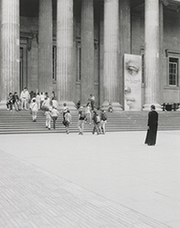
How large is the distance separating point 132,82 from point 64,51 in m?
5.55

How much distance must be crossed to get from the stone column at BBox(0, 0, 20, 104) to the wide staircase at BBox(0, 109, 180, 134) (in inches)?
74.9

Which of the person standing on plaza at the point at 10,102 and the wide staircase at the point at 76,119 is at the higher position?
the person standing on plaza at the point at 10,102

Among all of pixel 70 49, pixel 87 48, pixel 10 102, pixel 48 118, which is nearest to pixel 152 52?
pixel 87 48

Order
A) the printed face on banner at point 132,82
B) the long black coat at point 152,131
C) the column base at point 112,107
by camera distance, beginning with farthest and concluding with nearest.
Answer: the column base at point 112,107 → the printed face on banner at point 132,82 → the long black coat at point 152,131

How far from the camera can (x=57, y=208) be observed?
192 inches

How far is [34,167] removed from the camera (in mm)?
8273

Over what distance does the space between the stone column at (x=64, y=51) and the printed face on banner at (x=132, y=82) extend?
417cm

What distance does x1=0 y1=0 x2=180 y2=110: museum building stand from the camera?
24484 millimetres

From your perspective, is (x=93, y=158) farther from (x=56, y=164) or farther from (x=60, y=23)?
(x=60, y=23)

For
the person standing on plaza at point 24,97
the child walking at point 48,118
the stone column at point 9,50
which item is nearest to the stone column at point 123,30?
the person standing on plaza at point 24,97

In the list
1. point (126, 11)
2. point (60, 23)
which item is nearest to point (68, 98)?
point (60, 23)

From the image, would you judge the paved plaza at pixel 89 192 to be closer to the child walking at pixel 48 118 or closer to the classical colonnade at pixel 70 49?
the child walking at pixel 48 118

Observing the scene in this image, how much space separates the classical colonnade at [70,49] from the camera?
2416 cm

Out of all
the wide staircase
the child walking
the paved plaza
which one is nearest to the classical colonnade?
the wide staircase
